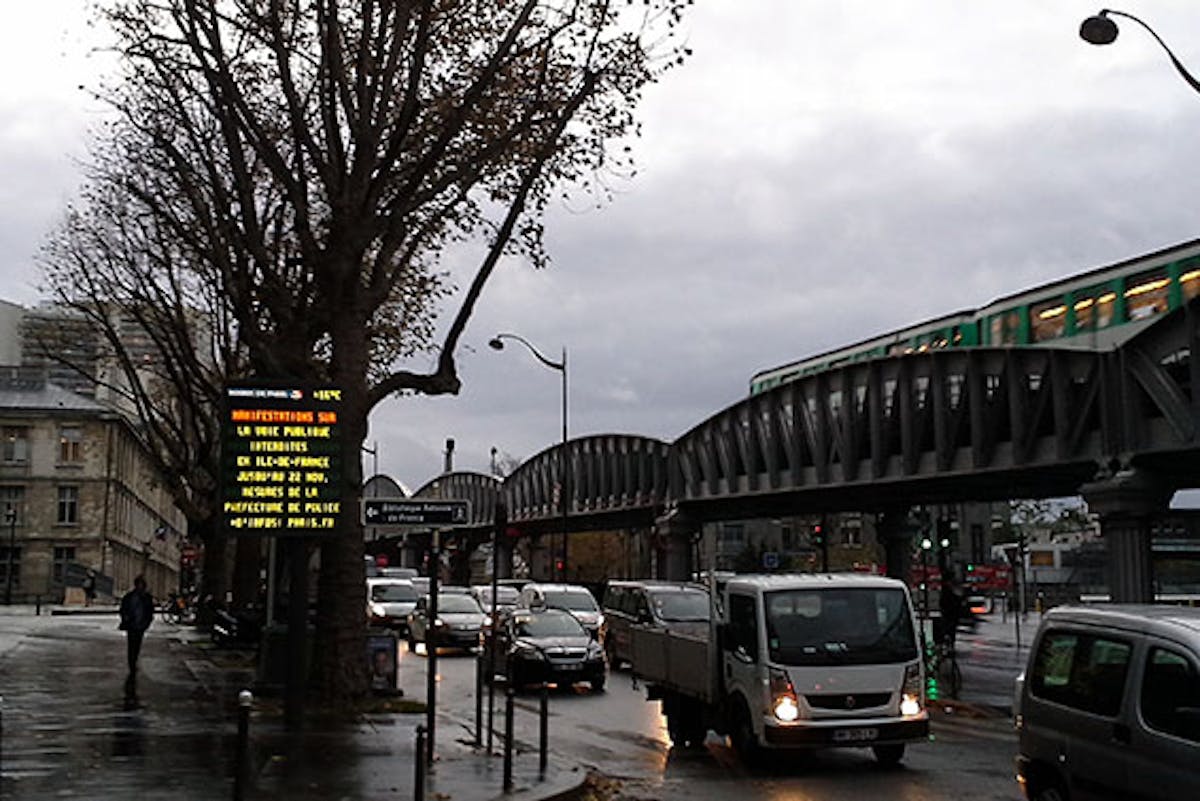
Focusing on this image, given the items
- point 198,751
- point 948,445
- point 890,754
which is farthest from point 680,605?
point 198,751

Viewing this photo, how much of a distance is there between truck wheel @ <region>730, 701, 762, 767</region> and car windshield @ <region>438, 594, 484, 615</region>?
21.8 meters

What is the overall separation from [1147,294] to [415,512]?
1725 cm

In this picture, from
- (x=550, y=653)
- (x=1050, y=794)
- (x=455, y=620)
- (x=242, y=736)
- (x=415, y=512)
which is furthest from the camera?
(x=455, y=620)

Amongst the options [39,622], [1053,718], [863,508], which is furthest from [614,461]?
[1053,718]

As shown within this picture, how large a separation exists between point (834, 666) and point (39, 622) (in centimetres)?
4397

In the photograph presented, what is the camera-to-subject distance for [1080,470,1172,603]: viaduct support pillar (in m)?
27.3

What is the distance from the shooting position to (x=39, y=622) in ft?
168

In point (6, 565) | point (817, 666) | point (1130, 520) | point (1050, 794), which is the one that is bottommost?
point (1050, 794)

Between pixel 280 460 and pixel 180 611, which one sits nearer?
pixel 280 460

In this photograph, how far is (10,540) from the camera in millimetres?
77125

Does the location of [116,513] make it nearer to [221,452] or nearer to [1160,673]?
[221,452]

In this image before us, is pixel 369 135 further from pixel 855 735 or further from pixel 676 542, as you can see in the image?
pixel 676 542

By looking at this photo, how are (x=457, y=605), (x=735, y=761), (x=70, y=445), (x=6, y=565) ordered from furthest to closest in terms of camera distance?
(x=70, y=445) < (x=6, y=565) < (x=457, y=605) < (x=735, y=761)

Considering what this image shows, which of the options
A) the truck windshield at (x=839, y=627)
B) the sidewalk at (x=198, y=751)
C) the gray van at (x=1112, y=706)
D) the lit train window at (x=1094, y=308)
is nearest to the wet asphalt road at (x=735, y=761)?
the sidewalk at (x=198, y=751)
